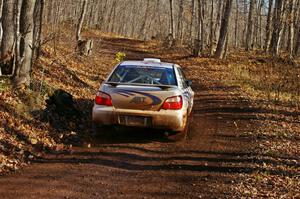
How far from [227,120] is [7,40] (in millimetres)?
6217

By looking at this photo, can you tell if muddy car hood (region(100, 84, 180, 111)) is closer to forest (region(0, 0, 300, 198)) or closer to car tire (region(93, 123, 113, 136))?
forest (region(0, 0, 300, 198))

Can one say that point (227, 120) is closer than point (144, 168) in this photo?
No

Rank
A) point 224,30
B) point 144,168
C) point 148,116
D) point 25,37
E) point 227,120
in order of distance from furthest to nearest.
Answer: point 224,30 → point 227,120 → point 25,37 → point 148,116 → point 144,168

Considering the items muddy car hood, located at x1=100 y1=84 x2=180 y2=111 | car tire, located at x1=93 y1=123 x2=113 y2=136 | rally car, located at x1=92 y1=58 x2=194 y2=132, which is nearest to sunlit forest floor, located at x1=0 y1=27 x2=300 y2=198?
car tire, located at x1=93 y1=123 x2=113 y2=136

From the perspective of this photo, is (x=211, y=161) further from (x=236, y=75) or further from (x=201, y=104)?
(x=236, y=75)

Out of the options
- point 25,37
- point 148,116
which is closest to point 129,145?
point 148,116

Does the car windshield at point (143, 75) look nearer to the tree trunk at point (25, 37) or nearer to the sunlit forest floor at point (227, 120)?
the sunlit forest floor at point (227, 120)

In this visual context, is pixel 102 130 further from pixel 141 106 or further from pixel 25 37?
pixel 25 37

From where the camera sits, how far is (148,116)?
832cm

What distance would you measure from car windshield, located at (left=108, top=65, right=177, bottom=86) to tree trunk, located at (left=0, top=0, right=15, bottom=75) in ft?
10.2

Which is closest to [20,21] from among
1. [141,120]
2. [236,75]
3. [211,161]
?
[141,120]

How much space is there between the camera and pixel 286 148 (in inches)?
344

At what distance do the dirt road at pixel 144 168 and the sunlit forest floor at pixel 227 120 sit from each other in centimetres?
9

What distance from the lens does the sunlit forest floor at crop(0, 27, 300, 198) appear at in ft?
22.1
